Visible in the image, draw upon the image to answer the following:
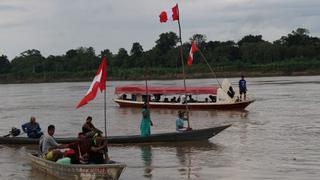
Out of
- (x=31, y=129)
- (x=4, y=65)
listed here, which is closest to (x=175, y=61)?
(x=4, y=65)

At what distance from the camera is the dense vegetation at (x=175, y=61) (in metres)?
101

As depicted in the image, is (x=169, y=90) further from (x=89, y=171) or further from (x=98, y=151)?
(x=89, y=171)

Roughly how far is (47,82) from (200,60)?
1341 inches

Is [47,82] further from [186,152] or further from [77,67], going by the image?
[186,152]

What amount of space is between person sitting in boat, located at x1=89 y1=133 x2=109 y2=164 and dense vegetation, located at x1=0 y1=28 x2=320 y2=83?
279 feet

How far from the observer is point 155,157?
18797 mm

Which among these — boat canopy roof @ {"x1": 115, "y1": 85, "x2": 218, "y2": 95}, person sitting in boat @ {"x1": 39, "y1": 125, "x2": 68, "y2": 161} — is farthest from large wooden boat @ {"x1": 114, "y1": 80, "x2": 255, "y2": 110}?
person sitting in boat @ {"x1": 39, "y1": 125, "x2": 68, "y2": 161}

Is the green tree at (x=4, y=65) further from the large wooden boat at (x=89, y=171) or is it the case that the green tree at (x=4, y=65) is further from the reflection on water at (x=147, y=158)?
the large wooden boat at (x=89, y=171)

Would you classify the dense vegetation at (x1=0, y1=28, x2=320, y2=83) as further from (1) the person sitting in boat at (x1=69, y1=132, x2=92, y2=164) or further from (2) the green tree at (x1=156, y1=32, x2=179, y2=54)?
(1) the person sitting in boat at (x1=69, y1=132, x2=92, y2=164)

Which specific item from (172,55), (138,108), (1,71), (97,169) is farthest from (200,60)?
(97,169)

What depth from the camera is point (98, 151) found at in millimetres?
14422

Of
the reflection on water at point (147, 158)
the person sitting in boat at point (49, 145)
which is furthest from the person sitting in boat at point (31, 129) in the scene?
the person sitting in boat at point (49, 145)

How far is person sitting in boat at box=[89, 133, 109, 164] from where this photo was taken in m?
14.4

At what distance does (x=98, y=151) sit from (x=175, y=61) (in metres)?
101
